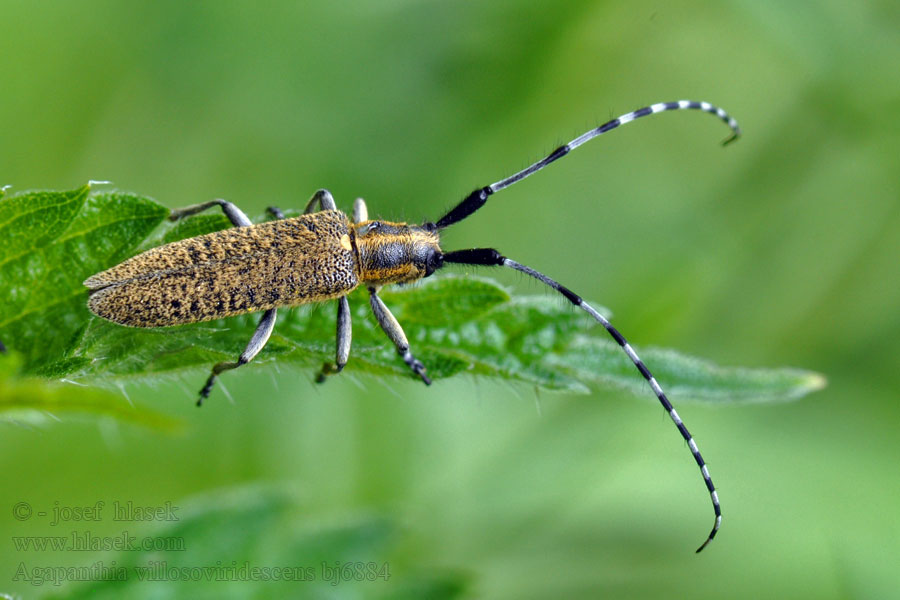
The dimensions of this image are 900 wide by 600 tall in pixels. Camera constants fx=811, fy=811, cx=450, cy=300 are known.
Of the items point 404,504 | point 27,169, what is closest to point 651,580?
point 404,504

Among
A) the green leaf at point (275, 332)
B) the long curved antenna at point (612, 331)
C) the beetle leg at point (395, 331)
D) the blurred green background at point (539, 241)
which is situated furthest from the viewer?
the blurred green background at point (539, 241)

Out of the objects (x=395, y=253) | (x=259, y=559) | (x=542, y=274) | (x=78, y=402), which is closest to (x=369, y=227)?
(x=395, y=253)

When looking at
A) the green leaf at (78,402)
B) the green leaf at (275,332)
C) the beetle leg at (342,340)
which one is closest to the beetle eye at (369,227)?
the beetle leg at (342,340)

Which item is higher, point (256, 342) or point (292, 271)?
point (292, 271)

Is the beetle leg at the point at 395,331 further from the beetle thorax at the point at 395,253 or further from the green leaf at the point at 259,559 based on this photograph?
the green leaf at the point at 259,559

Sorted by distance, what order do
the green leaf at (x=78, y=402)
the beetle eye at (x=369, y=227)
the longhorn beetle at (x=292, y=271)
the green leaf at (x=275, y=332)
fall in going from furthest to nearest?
the beetle eye at (x=369, y=227), the longhorn beetle at (x=292, y=271), the green leaf at (x=275, y=332), the green leaf at (x=78, y=402)

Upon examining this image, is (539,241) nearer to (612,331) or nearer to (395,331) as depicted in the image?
(612,331)

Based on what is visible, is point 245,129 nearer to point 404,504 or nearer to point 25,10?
point 25,10
